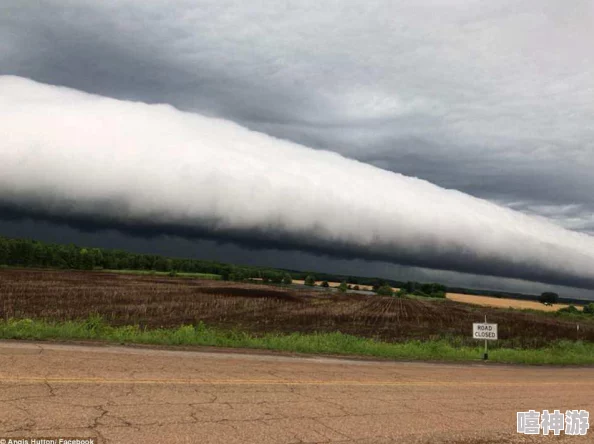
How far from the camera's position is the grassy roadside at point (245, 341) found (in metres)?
16.0

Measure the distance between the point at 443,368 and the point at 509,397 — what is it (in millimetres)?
5302

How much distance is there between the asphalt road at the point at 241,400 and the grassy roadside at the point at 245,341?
2.13 meters

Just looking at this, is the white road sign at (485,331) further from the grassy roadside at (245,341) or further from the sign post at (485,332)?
the grassy roadside at (245,341)

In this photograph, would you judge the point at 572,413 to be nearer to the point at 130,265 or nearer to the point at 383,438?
the point at 383,438

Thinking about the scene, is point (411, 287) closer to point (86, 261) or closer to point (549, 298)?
point (549, 298)

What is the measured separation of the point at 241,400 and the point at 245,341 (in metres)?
9.60

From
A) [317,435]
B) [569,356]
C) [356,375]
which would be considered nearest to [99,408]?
[317,435]

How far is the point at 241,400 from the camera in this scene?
29.6 ft

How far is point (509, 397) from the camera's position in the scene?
12.3m

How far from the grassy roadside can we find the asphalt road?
2.13m

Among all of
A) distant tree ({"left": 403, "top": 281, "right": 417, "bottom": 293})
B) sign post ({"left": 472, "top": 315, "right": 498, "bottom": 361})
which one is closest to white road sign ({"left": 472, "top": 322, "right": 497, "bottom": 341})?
sign post ({"left": 472, "top": 315, "right": 498, "bottom": 361})
